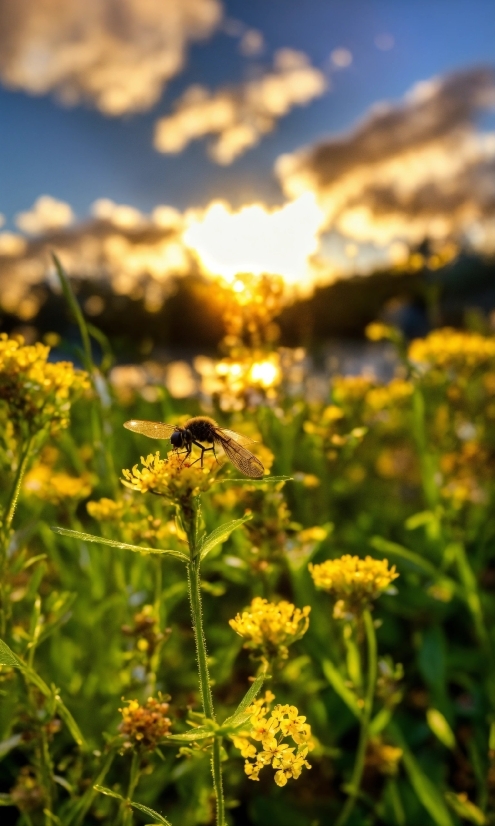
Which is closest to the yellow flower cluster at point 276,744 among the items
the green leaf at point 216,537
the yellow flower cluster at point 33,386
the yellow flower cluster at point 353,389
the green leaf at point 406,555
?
the green leaf at point 216,537

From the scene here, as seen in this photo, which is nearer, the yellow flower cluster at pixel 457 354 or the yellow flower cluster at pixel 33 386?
the yellow flower cluster at pixel 33 386

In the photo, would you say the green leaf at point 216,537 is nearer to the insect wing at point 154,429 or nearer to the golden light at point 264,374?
the insect wing at point 154,429

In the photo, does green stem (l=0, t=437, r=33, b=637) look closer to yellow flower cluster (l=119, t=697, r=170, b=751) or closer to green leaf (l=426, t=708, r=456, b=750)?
yellow flower cluster (l=119, t=697, r=170, b=751)

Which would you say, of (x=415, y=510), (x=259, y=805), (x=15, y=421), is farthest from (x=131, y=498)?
(x=415, y=510)

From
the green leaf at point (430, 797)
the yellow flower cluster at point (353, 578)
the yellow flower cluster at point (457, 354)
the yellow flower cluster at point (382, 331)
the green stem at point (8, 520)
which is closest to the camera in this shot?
the green stem at point (8, 520)

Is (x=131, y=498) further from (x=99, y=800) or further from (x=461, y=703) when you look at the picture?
(x=461, y=703)

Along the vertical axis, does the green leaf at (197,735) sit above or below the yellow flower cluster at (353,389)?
below
